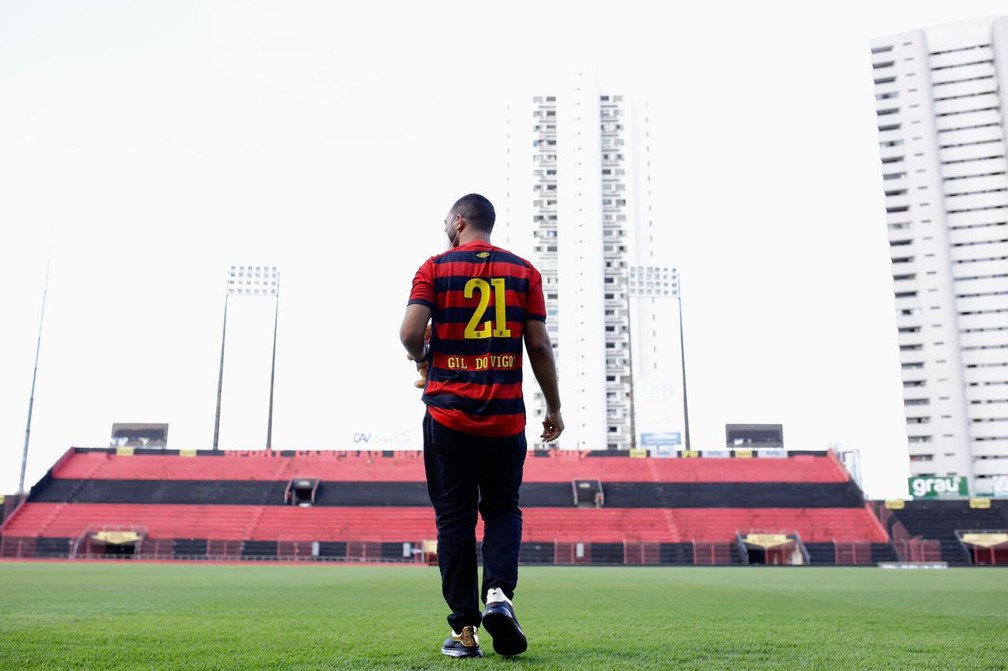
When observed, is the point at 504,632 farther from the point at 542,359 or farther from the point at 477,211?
the point at 477,211

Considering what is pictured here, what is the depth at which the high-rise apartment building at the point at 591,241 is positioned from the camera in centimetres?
7175

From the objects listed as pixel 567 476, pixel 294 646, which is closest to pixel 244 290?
pixel 567 476

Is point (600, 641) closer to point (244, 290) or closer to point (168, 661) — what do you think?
point (168, 661)

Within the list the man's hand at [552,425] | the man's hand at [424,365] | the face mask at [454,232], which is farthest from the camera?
the face mask at [454,232]

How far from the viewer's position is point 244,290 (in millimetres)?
48844

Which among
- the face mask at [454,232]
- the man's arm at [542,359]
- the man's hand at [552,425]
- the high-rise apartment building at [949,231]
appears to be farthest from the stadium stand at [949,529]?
the high-rise apartment building at [949,231]

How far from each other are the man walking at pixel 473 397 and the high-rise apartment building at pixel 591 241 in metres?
65.1

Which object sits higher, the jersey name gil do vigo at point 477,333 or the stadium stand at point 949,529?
the jersey name gil do vigo at point 477,333

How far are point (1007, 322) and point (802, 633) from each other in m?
79.7

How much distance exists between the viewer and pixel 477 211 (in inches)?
149

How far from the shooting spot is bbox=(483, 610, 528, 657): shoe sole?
3.18 m

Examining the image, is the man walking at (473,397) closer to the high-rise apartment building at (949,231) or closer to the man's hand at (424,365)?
the man's hand at (424,365)

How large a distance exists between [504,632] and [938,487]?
37411 mm

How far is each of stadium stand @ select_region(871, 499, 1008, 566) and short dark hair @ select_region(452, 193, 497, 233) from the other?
30.5 m
